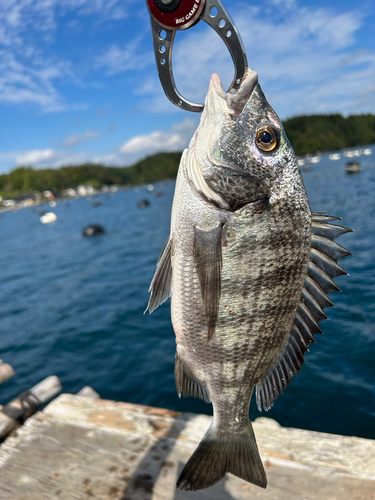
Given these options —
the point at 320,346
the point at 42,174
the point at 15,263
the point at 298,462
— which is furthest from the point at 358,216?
the point at 42,174

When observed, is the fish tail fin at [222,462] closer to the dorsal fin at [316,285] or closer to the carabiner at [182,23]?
the dorsal fin at [316,285]

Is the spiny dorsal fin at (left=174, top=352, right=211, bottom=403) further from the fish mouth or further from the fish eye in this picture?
the fish mouth

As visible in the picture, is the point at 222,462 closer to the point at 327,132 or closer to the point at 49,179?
the point at 327,132

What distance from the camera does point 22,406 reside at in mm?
4766

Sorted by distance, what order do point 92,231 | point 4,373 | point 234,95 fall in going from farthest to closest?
point 92,231 → point 4,373 → point 234,95

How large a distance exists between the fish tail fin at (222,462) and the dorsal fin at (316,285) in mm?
533

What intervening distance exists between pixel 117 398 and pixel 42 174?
583 ft

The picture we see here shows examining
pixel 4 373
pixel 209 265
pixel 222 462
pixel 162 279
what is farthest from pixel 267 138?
pixel 4 373

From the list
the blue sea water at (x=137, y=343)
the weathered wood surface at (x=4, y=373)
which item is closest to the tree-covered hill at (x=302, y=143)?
the blue sea water at (x=137, y=343)

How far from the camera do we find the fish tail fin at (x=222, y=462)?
2.13 m

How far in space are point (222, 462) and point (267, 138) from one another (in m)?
2.24

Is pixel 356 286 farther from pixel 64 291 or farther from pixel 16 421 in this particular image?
pixel 64 291

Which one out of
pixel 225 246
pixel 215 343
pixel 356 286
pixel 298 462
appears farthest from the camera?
pixel 356 286

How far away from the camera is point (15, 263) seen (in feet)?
76.0
